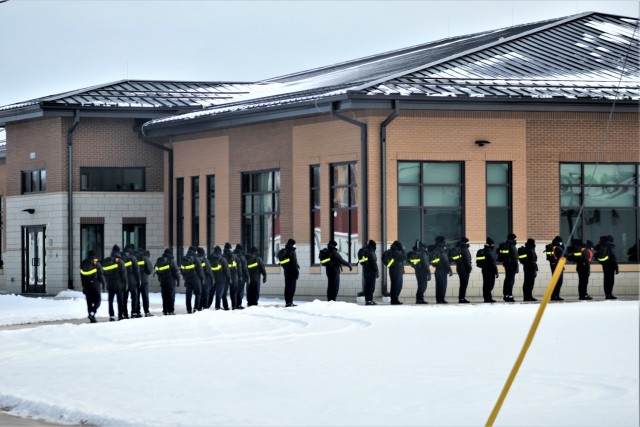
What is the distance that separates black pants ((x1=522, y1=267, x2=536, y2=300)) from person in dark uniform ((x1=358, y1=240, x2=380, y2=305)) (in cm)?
369

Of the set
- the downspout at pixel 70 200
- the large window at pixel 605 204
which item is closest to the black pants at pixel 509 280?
the large window at pixel 605 204

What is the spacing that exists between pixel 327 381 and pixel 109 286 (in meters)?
14.4

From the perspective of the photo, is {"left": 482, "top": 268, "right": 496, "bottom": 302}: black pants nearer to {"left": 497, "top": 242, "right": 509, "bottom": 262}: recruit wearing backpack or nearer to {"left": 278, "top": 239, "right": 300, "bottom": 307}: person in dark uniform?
{"left": 497, "top": 242, "right": 509, "bottom": 262}: recruit wearing backpack

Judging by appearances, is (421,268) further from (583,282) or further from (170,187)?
(170,187)

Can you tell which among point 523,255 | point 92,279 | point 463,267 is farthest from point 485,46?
point 92,279

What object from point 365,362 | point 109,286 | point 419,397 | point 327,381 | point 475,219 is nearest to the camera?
point 419,397

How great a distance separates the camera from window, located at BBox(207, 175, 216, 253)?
145ft

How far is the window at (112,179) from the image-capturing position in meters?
46.5

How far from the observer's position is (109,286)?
31.1m

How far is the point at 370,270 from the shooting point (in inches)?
1337

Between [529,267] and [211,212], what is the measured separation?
12.8 meters

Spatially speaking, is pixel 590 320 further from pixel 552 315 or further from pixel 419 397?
Result: pixel 419 397

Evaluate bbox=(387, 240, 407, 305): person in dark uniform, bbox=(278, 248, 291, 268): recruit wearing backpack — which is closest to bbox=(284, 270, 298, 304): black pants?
bbox=(278, 248, 291, 268): recruit wearing backpack

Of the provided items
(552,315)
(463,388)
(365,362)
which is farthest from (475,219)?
(463,388)
